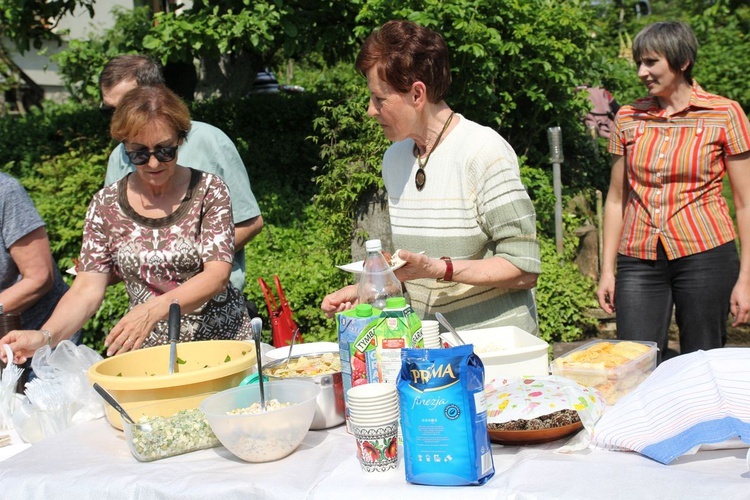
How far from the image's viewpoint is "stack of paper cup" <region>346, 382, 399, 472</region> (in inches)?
64.7

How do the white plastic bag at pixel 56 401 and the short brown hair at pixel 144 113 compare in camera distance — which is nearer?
the white plastic bag at pixel 56 401

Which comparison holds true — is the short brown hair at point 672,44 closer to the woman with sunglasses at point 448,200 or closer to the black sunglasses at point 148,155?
the woman with sunglasses at point 448,200

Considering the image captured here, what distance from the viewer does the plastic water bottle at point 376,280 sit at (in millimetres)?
2055

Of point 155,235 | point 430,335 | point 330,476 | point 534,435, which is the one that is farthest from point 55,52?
point 534,435

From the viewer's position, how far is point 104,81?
11.5 feet

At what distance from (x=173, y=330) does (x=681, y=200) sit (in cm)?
196

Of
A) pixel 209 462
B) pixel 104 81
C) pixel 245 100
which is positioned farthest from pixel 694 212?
pixel 245 100

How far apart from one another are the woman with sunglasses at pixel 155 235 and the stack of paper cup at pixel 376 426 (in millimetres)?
962

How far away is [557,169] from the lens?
618cm

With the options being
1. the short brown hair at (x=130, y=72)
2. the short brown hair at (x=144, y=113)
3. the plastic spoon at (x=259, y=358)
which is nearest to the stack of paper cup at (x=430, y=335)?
the plastic spoon at (x=259, y=358)

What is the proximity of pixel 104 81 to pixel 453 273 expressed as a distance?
2.09 m

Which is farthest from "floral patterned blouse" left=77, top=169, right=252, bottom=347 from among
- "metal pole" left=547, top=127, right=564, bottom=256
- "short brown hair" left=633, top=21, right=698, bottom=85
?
"metal pole" left=547, top=127, right=564, bottom=256

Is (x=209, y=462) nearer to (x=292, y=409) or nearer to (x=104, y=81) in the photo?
(x=292, y=409)

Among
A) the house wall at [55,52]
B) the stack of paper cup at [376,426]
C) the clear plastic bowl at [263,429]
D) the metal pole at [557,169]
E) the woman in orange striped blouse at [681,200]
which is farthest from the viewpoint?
the house wall at [55,52]
